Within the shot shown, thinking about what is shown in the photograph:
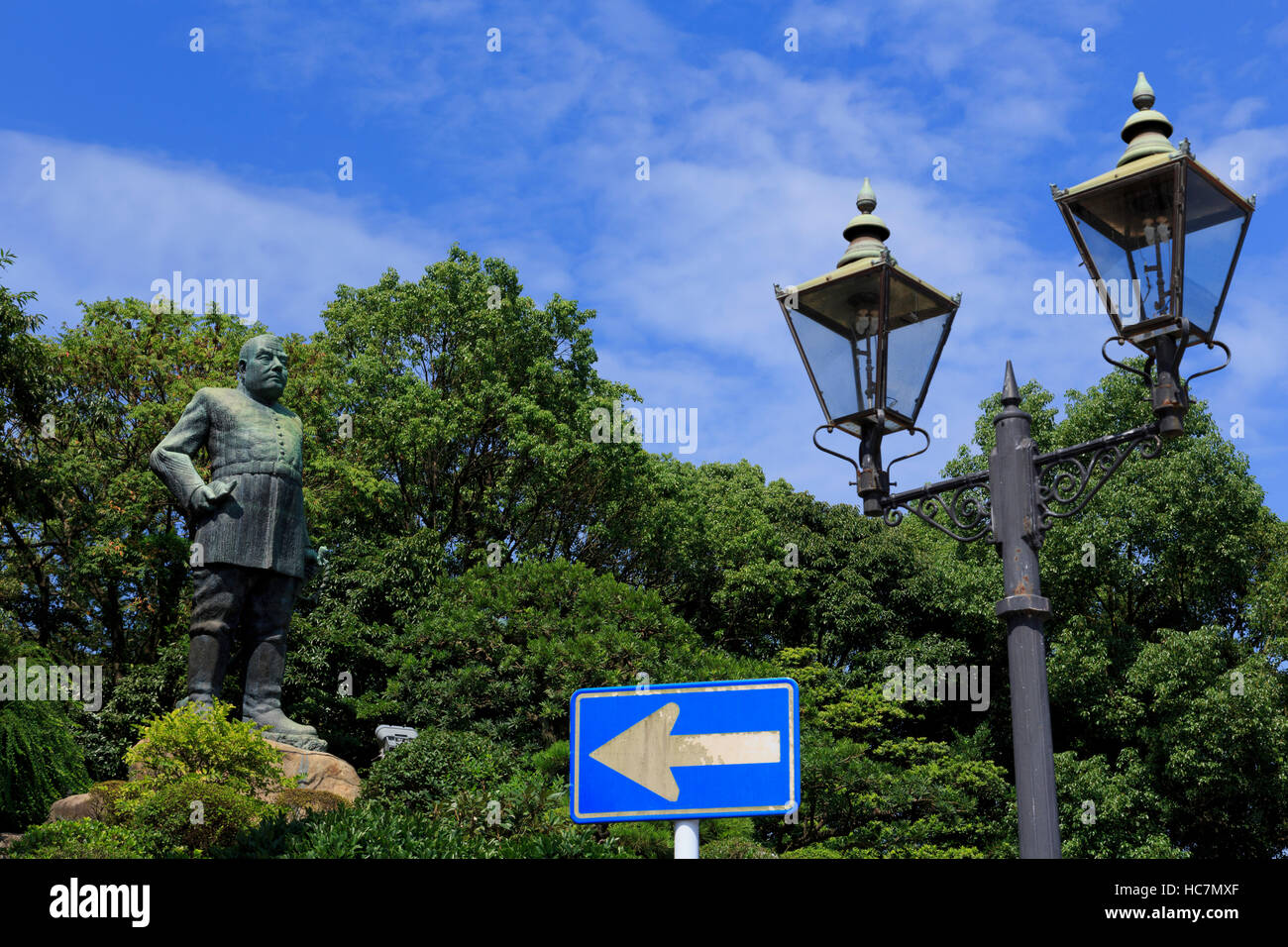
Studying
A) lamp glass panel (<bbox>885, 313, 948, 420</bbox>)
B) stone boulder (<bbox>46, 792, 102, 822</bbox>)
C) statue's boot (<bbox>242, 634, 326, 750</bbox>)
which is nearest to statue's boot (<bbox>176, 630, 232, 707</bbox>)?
statue's boot (<bbox>242, 634, 326, 750</bbox>)

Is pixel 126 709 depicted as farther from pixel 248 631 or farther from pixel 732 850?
pixel 732 850

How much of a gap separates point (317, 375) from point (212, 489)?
1147cm

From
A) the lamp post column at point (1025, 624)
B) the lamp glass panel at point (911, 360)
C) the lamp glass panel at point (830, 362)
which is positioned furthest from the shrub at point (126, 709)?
the lamp post column at point (1025, 624)

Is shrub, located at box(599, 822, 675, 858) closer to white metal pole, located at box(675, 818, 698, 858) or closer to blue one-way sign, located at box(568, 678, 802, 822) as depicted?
white metal pole, located at box(675, 818, 698, 858)

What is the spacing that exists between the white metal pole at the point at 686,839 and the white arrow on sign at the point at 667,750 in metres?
0.16

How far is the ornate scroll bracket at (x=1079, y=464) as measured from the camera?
4926mm

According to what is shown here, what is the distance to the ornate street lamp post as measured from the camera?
4738mm

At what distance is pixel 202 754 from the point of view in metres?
10.6

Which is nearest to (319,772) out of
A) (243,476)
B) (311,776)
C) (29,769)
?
(311,776)

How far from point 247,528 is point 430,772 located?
150 inches

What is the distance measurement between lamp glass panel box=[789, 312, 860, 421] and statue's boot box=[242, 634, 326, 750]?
8923 millimetres
